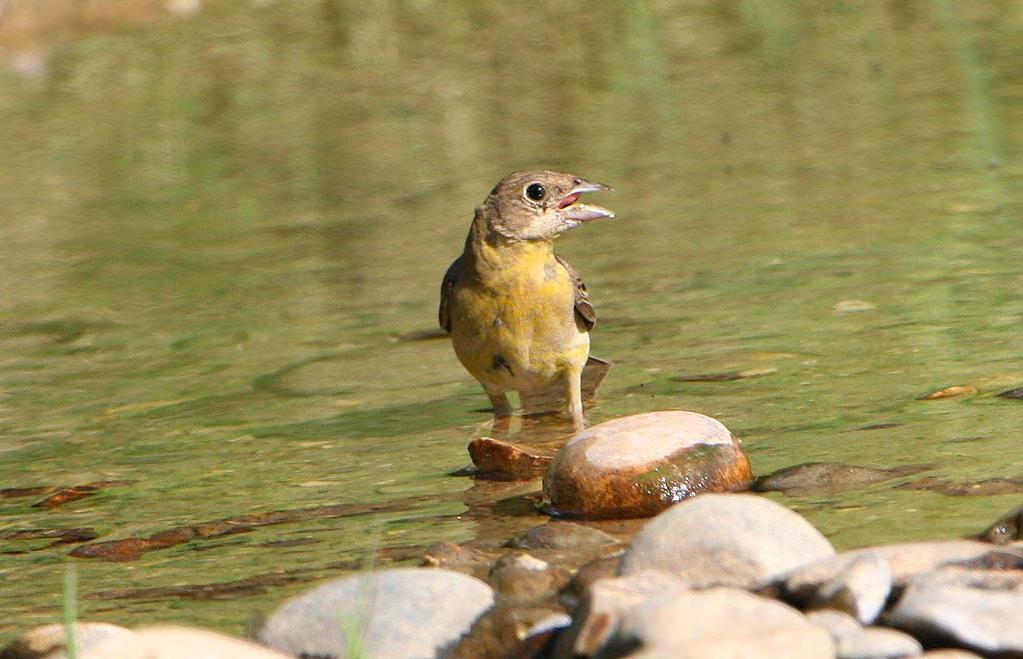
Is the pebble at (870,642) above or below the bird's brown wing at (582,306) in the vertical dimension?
above

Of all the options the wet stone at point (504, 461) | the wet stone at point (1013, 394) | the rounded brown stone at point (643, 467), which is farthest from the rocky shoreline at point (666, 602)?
the wet stone at point (1013, 394)

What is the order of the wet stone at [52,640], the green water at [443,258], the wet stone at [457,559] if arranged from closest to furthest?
the wet stone at [52,640], the wet stone at [457,559], the green water at [443,258]

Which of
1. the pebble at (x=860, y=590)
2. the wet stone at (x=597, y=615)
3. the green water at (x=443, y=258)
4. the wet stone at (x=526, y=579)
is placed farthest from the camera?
the green water at (x=443, y=258)

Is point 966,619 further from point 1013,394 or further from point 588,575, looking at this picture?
point 1013,394

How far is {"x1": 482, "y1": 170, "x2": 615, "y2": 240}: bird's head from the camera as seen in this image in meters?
7.80

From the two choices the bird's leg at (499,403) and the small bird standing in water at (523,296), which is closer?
the small bird standing in water at (523,296)

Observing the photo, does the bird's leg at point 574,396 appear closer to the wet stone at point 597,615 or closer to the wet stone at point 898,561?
the wet stone at point 898,561

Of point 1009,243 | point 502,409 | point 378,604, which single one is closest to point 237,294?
point 502,409

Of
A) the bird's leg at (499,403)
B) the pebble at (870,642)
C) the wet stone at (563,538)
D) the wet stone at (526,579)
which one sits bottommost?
the bird's leg at (499,403)

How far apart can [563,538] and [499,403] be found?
241 cm

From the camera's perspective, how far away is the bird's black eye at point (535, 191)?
786cm

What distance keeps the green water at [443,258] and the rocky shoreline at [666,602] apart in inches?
23.1

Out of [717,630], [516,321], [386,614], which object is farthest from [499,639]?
[516,321]

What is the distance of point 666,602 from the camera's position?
4039 millimetres
